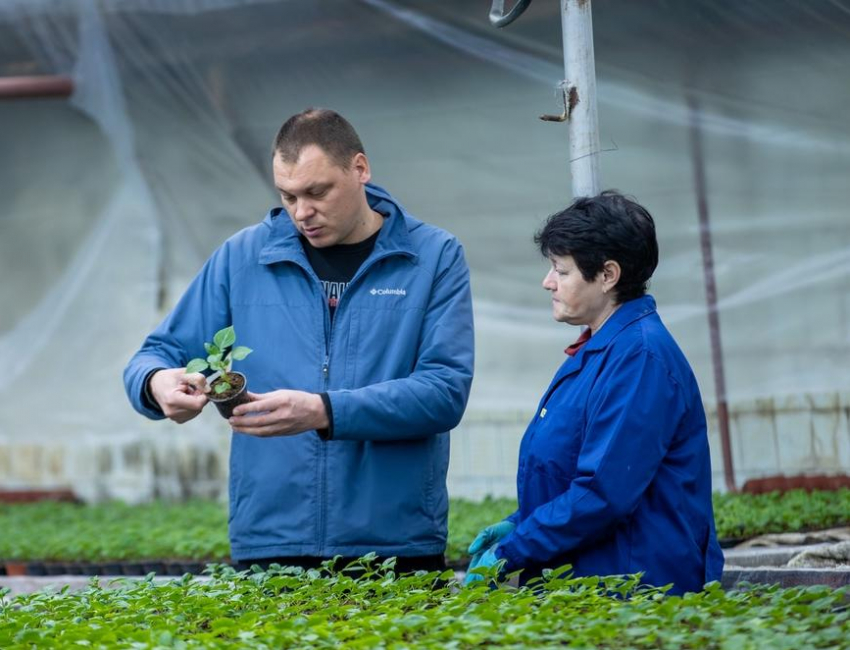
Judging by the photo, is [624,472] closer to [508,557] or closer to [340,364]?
[508,557]

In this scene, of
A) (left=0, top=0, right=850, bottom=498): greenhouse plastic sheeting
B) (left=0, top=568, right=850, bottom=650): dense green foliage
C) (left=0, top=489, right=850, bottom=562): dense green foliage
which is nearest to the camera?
(left=0, top=568, right=850, bottom=650): dense green foliage

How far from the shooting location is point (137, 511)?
8.05 m

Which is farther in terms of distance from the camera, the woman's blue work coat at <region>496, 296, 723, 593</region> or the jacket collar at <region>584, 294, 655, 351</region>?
the jacket collar at <region>584, 294, 655, 351</region>

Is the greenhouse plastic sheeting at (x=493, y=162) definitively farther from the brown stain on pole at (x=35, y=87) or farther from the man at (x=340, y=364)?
the man at (x=340, y=364)

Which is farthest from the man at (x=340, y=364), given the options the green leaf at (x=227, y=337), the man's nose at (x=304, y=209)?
the green leaf at (x=227, y=337)

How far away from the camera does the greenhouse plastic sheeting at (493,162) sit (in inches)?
235

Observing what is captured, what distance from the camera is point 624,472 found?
9.84ft

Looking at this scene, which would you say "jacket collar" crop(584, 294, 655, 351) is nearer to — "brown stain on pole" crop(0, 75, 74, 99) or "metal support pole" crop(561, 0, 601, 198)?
"metal support pole" crop(561, 0, 601, 198)

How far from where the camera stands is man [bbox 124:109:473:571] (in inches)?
136

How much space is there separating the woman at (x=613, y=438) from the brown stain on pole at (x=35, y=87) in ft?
16.3

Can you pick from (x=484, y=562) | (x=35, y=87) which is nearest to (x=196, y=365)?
(x=484, y=562)

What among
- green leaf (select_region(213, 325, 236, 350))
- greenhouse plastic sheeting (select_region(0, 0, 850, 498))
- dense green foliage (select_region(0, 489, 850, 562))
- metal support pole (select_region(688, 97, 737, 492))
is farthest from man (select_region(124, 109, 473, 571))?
metal support pole (select_region(688, 97, 737, 492))

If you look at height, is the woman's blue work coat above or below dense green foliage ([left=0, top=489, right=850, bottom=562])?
above

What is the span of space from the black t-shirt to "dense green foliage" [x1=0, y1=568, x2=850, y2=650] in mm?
809
